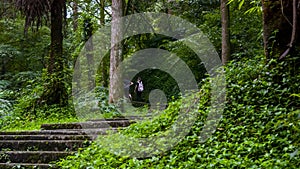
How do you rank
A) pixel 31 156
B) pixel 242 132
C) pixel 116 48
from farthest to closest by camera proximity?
pixel 116 48 < pixel 31 156 < pixel 242 132

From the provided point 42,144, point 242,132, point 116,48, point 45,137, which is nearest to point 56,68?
point 116,48

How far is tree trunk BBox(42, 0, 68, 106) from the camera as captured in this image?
9172 millimetres

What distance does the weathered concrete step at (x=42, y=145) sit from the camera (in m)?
4.98

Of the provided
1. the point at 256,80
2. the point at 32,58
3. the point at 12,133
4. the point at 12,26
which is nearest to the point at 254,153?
the point at 256,80

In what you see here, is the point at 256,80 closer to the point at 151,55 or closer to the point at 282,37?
the point at 282,37

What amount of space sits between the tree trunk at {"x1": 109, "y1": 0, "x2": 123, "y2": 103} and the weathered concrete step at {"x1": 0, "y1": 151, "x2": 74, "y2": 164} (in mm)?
4329

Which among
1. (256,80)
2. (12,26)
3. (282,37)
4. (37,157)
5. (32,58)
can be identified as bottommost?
(37,157)

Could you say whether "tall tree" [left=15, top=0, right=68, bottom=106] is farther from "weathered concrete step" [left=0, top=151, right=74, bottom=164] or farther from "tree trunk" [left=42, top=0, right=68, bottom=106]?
"weathered concrete step" [left=0, top=151, right=74, bottom=164]

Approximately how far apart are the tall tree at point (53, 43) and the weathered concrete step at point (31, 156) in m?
4.33

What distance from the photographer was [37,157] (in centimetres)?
471

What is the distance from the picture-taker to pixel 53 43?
9500 mm

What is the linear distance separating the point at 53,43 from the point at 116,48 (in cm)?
187

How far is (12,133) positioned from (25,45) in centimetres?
1084

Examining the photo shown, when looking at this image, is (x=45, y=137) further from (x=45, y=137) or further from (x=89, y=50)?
(x=89, y=50)
